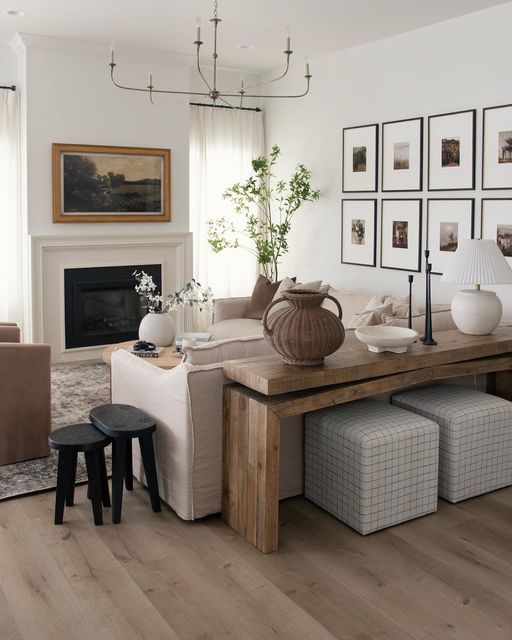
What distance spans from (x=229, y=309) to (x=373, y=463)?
338 centimetres

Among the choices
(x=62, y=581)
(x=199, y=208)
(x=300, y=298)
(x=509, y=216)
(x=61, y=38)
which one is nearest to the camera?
(x=62, y=581)

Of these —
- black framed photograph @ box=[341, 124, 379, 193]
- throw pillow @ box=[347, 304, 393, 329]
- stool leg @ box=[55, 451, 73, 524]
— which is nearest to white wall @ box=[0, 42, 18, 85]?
black framed photograph @ box=[341, 124, 379, 193]

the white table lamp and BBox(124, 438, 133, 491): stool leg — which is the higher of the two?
the white table lamp

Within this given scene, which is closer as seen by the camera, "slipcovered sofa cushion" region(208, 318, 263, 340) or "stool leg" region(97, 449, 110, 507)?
"stool leg" region(97, 449, 110, 507)

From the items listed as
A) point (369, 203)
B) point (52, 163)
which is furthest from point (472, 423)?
point (52, 163)

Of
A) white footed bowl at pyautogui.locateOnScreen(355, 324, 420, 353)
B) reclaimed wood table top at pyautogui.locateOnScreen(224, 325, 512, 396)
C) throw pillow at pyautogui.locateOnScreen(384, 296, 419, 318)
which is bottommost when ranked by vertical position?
reclaimed wood table top at pyautogui.locateOnScreen(224, 325, 512, 396)

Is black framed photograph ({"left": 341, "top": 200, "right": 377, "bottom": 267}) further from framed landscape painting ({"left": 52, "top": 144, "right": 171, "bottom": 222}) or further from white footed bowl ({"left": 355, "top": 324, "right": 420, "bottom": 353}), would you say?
white footed bowl ({"left": 355, "top": 324, "right": 420, "bottom": 353})

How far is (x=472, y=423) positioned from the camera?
139 inches

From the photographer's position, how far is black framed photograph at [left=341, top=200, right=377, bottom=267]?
6328 mm

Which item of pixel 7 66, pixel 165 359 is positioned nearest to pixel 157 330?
pixel 165 359

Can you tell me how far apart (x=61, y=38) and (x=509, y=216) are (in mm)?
4017

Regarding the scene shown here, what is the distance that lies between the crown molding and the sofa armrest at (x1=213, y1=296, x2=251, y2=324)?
240 centimetres

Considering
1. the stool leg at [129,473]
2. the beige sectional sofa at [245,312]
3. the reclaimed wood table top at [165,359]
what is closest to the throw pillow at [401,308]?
the beige sectional sofa at [245,312]

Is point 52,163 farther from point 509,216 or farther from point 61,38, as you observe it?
point 509,216
